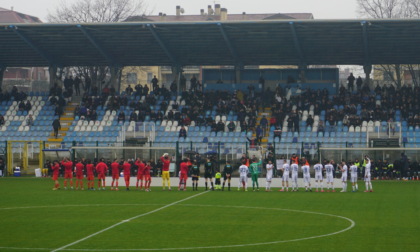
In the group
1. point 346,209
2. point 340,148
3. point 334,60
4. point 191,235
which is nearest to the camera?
point 191,235

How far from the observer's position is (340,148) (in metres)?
45.7

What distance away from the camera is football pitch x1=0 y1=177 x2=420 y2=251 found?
18641 mm

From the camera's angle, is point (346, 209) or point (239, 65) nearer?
point (346, 209)

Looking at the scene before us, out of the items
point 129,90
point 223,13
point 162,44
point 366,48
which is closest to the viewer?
point 366,48

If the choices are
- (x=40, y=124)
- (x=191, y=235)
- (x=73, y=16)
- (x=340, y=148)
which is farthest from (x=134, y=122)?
(x=191, y=235)

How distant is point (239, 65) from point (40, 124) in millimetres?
16514

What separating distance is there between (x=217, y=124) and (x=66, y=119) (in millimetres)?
12767

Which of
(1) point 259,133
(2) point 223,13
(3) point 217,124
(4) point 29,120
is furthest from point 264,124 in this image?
(2) point 223,13

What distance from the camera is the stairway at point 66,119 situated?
5492cm

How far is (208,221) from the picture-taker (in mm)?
23453

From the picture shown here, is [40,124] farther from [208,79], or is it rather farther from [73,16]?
[73,16]

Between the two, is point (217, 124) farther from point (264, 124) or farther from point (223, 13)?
point (223, 13)

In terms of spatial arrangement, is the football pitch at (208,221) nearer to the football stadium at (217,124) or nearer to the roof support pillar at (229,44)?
the football stadium at (217,124)

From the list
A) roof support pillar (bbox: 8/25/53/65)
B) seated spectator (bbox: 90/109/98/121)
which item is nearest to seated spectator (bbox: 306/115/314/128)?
seated spectator (bbox: 90/109/98/121)
